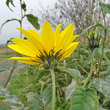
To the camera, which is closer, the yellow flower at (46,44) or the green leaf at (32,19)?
the yellow flower at (46,44)

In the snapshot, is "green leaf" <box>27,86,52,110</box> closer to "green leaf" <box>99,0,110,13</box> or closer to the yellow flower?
→ the yellow flower

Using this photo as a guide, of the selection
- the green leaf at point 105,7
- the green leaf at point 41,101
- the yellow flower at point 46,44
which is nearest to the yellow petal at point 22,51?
Answer: the yellow flower at point 46,44

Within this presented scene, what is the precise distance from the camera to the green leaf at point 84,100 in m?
0.21

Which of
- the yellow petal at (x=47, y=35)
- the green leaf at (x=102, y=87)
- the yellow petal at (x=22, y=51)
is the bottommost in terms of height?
the green leaf at (x=102, y=87)

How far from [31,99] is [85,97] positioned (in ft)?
0.49

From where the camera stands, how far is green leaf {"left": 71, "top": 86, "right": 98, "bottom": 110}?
0.21 meters

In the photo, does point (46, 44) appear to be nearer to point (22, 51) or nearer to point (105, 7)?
point (22, 51)

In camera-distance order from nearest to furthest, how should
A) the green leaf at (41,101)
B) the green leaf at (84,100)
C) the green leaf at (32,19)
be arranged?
the green leaf at (84,100), the green leaf at (41,101), the green leaf at (32,19)

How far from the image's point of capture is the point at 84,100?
0.73 feet

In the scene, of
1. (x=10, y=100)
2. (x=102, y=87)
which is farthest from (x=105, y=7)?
(x=10, y=100)

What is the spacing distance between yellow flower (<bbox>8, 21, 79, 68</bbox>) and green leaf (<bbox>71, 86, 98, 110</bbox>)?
0.08 meters

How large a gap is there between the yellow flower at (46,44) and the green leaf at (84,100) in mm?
79

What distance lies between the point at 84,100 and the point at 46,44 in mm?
116

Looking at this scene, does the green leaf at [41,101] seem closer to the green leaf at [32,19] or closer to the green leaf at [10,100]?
the green leaf at [10,100]
